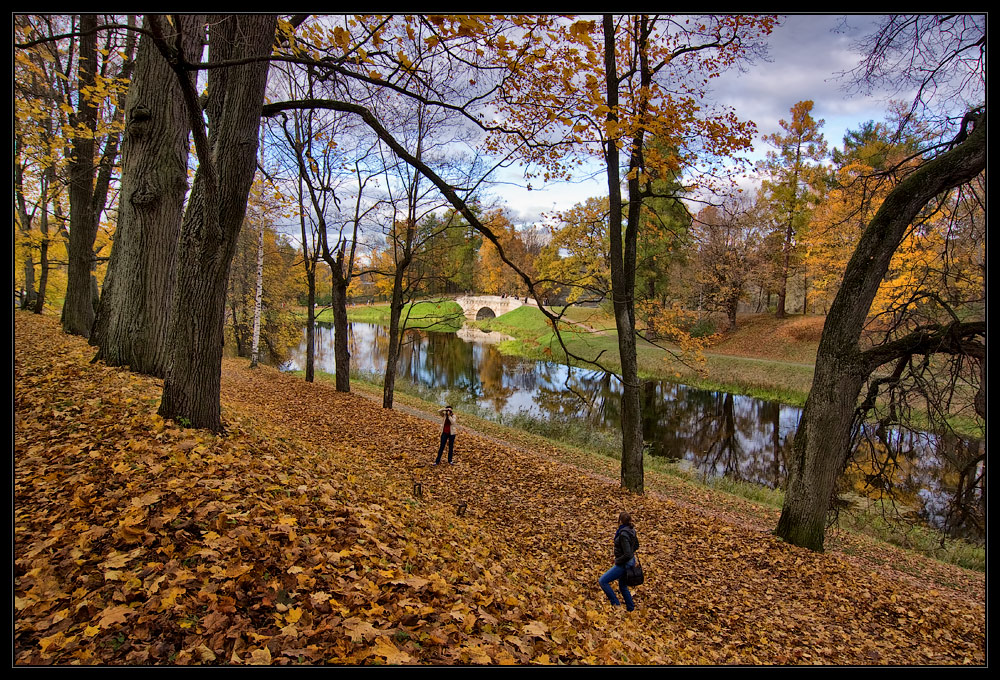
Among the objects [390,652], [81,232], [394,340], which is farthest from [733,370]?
[81,232]

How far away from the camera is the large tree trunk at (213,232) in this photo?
510cm

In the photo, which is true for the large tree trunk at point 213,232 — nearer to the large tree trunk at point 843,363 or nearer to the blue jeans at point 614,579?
the blue jeans at point 614,579

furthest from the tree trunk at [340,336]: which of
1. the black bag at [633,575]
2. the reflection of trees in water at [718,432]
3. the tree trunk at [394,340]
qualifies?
the black bag at [633,575]

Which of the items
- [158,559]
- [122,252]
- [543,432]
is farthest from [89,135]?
[543,432]

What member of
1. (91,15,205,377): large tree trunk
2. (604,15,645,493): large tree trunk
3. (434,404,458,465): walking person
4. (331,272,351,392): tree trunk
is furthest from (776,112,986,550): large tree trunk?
(331,272,351,392): tree trunk

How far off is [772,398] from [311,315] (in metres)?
22.1

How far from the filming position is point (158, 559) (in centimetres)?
298

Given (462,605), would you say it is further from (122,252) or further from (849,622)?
(122,252)

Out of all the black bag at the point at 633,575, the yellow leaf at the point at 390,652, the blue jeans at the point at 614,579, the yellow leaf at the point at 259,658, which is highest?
the yellow leaf at the point at 259,658

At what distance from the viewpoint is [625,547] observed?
5113 mm

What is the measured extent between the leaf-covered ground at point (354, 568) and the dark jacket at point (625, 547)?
567 millimetres

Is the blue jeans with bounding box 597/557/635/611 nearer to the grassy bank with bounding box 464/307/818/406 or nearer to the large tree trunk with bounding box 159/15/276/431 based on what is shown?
the large tree trunk with bounding box 159/15/276/431

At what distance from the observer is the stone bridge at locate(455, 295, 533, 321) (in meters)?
54.8

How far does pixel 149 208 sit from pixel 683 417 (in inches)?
767
